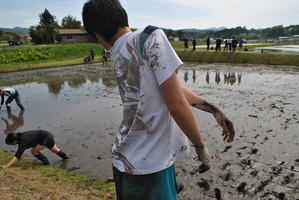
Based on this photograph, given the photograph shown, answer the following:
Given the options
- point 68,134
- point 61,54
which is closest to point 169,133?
point 68,134

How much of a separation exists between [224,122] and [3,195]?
11.6 feet

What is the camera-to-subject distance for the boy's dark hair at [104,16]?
1.29m

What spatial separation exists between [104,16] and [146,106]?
1.92 feet

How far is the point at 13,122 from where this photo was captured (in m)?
8.73

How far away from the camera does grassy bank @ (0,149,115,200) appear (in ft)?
11.7

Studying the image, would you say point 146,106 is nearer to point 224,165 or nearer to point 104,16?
point 104,16

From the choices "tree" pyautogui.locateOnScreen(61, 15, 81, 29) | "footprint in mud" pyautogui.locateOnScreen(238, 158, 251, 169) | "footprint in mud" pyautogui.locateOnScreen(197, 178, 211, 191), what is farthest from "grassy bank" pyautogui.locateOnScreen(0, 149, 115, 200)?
"tree" pyautogui.locateOnScreen(61, 15, 81, 29)

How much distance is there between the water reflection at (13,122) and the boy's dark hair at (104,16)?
8090 mm

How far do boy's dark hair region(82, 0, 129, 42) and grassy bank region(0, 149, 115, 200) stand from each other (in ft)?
9.99

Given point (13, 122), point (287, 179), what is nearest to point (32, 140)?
point (13, 122)

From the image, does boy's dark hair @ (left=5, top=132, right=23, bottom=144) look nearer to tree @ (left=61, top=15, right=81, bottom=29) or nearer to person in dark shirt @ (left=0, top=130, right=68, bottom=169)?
person in dark shirt @ (left=0, top=130, right=68, bottom=169)

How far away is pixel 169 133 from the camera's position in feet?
4.33

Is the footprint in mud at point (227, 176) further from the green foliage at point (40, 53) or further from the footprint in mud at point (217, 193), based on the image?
the green foliage at point (40, 53)

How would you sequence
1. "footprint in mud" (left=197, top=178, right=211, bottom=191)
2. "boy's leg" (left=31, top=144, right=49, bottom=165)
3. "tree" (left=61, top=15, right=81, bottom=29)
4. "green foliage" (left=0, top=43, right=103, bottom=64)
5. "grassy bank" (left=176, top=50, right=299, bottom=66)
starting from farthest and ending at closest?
"tree" (left=61, top=15, right=81, bottom=29) → "green foliage" (left=0, top=43, right=103, bottom=64) → "grassy bank" (left=176, top=50, right=299, bottom=66) → "boy's leg" (left=31, top=144, right=49, bottom=165) → "footprint in mud" (left=197, top=178, right=211, bottom=191)
